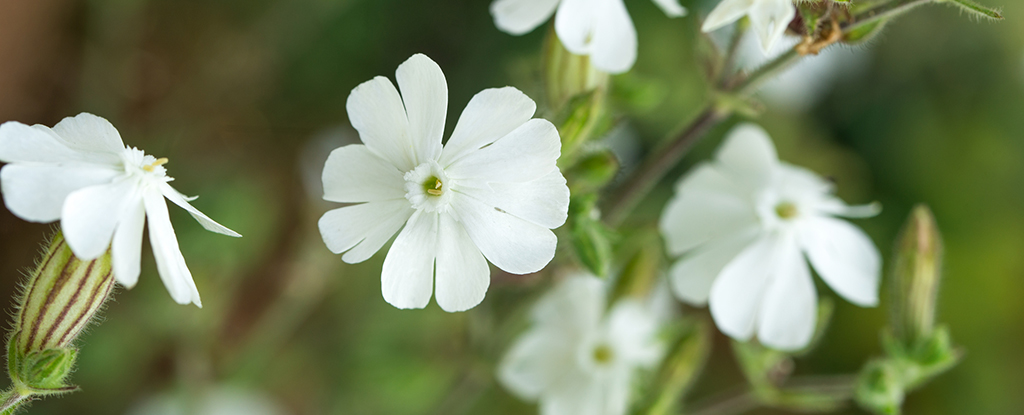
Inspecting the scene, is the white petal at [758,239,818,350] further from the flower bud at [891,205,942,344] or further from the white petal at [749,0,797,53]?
the white petal at [749,0,797,53]

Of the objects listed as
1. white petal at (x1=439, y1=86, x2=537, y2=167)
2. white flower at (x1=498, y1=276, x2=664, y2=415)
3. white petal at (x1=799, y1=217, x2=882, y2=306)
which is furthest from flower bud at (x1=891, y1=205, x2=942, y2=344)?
white petal at (x1=439, y1=86, x2=537, y2=167)

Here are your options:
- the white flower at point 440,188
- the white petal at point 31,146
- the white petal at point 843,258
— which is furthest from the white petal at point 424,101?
the white petal at point 843,258

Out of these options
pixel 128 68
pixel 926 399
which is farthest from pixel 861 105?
pixel 128 68

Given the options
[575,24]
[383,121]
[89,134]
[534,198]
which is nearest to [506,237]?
[534,198]

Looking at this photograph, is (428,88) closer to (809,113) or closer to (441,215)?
(441,215)

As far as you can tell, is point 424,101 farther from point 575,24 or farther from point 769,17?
point 769,17

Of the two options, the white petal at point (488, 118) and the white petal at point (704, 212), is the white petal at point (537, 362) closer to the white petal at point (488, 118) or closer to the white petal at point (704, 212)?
the white petal at point (704, 212)
